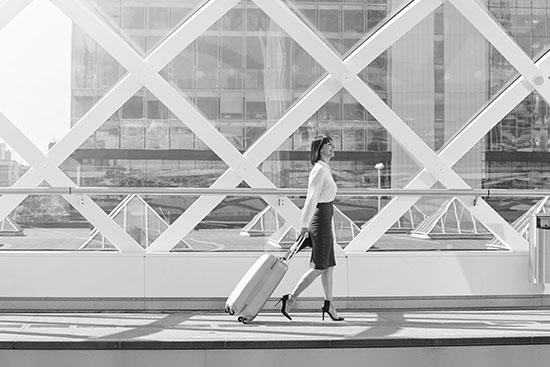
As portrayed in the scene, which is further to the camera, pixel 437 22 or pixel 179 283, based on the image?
pixel 437 22

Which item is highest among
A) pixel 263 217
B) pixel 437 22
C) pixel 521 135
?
pixel 437 22

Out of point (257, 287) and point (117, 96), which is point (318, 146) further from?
point (117, 96)

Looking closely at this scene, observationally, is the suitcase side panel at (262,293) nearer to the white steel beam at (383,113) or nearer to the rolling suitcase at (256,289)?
the rolling suitcase at (256,289)

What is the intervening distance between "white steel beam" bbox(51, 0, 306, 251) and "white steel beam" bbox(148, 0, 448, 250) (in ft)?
0.45

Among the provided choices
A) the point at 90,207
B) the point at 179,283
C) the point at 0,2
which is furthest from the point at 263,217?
the point at 0,2

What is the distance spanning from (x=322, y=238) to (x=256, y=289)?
0.80 metres

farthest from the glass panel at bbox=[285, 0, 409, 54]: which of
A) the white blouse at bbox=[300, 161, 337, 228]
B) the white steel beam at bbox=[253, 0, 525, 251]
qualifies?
the white blouse at bbox=[300, 161, 337, 228]

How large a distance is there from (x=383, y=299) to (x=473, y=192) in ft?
4.86

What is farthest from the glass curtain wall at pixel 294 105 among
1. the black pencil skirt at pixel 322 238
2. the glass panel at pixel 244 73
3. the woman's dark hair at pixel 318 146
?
the black pencil skirt at pixel 322 238

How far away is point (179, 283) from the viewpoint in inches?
407

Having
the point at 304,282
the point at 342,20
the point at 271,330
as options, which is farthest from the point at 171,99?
the point at 271,330

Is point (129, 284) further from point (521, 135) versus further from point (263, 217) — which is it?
point (521, 135)

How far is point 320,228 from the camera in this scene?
9.59 meters

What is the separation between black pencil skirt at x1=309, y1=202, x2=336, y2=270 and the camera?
31.1 feet
